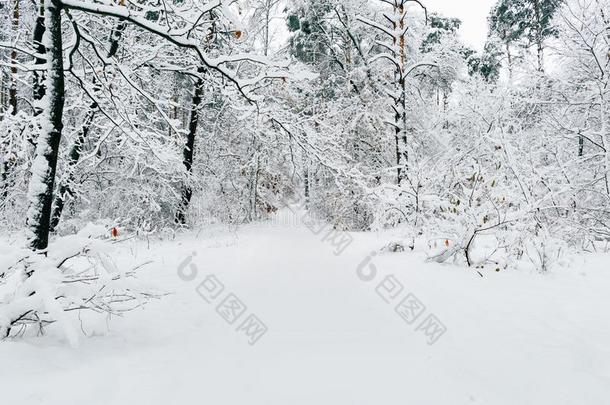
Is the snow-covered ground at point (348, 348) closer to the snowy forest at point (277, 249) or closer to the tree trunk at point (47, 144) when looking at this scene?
the snowy forest at point (277, 249)

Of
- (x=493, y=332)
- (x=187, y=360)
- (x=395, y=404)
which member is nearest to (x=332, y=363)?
(x=395, y=404)

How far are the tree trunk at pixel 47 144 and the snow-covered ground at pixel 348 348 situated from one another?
0.94 metres

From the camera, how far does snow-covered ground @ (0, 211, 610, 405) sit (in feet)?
7.99

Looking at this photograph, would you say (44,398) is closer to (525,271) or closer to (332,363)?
(332,363)

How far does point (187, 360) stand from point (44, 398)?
953 millimetres

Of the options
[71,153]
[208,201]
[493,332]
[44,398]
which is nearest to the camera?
[44,398]

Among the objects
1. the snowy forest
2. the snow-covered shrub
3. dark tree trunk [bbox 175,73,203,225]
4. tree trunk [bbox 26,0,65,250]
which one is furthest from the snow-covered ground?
dark tree trunk [bbox 175,73,203,225]

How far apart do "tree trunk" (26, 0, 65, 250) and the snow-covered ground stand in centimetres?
94

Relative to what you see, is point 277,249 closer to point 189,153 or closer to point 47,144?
point 47,144

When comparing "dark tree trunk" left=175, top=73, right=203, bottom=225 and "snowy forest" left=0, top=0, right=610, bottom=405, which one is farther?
"dark tree trunk" left=175, top=73, right=203, bottom=225

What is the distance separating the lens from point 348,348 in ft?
10.5

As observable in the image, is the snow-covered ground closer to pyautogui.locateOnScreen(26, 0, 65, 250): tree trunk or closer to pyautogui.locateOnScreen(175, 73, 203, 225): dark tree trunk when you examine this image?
pyautogui.locateOnScreen(26, 0, 65, 250): tree trunk

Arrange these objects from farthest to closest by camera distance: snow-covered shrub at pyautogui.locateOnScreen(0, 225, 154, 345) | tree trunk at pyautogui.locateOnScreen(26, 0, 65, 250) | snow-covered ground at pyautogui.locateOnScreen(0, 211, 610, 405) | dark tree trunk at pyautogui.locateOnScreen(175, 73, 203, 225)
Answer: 1. dark tree trunk at pyautogui.locateOnScreen(175, 73, 203, 225)
2. tree trunk at pyautogui.locateOnScreen(26, 0, 65, 250)
3. snow-covered shrub at pyautogui.locateOnScreen(0, 225, 154, 345)
4. snow-covered ground at pyautogui.locateOnScreen(0, 211, 610, 405)

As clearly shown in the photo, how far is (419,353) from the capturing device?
309 centimetres
